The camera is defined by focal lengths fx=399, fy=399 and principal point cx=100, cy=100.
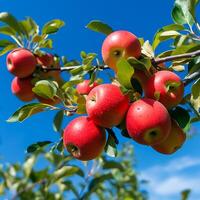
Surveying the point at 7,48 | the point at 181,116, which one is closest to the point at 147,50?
the point at 181,116

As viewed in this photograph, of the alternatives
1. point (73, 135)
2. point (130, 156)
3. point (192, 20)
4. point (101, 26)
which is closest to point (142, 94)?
point (73, 135)

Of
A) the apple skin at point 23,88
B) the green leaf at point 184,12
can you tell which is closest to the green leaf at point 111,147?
the green leaf at point 184,12

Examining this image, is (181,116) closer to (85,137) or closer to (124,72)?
(124,72)

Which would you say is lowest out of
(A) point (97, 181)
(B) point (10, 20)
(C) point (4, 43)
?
(A) point (97, 181)

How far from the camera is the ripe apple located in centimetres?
177

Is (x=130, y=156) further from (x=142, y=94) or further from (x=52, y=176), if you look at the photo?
(x=142, y=94)

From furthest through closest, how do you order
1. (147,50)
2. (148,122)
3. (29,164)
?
(29,164) < (147,50) < (148,122)

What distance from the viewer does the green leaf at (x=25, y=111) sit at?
208 centimetres

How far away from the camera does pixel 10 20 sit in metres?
3.06

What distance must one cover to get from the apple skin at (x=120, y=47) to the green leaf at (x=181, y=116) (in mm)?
302

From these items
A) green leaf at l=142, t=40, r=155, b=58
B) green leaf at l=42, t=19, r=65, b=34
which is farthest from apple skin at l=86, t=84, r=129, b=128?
green leaf at l=42, t=19, r=65, b=34

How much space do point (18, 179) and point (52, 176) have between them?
3.53 feet

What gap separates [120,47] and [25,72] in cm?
124

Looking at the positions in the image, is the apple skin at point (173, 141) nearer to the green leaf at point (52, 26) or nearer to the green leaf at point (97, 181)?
the green leaf at point (52, 26)
